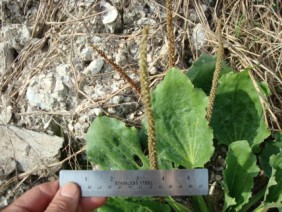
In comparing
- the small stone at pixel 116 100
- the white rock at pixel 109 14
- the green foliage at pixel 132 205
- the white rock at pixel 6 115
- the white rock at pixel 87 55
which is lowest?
the green foliage at pixel 132 205

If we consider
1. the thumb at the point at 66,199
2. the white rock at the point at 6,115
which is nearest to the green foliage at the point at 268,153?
the thumb at the point at 66,199

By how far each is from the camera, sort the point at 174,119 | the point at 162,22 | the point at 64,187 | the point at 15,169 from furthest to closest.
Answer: the point at 162,22
the point at 15,169
the point at 174,119
the point at 64,187

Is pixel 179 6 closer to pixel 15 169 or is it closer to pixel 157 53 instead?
pixel 157 53

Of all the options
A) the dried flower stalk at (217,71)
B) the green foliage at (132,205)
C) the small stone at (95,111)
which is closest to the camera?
the dried flower stalk at (217,71)

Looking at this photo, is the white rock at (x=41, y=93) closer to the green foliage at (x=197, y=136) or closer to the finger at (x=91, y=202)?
the green foliage at (x=197, y=136)

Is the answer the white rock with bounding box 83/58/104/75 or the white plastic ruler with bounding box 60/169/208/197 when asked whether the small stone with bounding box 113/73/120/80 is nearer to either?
the white rock with bounding box 83/58/104/75

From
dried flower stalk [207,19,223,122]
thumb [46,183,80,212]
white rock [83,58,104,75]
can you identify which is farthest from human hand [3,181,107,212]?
white rock [83,58,104,75]

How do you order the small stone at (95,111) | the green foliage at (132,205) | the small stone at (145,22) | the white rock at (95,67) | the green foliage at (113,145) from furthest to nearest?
1. the small stone at (145,22)
2. the white rock at (95,67)
3. the small stone at (95,111)
4. the green foliage at (113,145)
5. the green foliage at (132,205)

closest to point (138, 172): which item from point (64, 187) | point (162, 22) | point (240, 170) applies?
point (64, 187)
